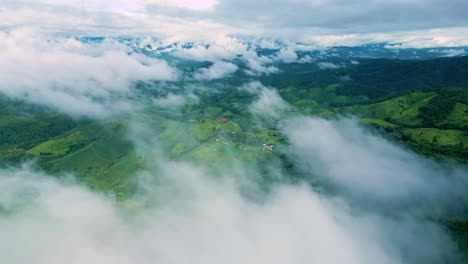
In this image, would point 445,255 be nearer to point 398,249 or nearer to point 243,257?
point 398,249

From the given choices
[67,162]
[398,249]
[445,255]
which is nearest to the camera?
[445,255]

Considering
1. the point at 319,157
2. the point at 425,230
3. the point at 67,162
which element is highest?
the point at 425,230

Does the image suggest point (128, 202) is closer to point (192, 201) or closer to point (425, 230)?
point (192, 201)

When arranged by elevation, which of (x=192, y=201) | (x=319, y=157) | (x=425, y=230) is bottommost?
(x=192, y=201)

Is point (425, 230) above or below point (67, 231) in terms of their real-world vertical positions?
above

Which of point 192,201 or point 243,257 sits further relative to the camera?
point 192,201

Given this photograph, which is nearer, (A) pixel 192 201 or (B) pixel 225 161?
(A) pixel 192 201

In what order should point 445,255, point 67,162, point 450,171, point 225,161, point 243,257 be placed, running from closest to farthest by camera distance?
point 445,255
point 243,257
point 450,171
point 225,161
point 67,162

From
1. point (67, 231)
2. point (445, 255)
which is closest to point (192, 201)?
point (67, 231)

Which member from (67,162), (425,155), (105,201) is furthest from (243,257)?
(67,162)
